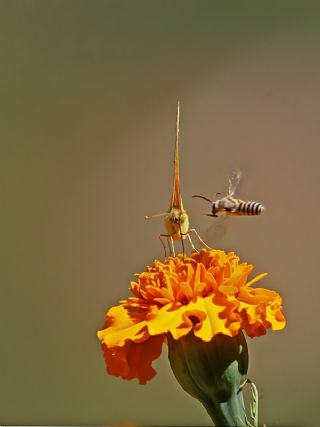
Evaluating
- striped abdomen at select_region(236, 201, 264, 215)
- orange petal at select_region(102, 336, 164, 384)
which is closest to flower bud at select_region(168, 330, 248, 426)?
orange petal at select_region(102, 336, 164, 384)

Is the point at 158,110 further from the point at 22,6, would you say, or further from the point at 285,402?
the point at 285,402

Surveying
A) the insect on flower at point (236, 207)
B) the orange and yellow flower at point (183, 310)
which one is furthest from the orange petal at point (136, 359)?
the insect on flower at point (236, 207)

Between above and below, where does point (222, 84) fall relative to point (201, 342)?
above

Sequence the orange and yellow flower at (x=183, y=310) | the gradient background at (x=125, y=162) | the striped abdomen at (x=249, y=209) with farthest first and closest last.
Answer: the gradient background at (x=125, y=162)
the striped abdomen at (x=249, y=209)
the orange and yellow flower at (x=183, y=310)

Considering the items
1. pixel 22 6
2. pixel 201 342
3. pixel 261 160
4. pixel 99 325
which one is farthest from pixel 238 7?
pixel 201 342

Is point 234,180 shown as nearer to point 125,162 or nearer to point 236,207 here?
point 236,207

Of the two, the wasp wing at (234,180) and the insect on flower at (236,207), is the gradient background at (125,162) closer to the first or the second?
the wasp wing at (234,180)
